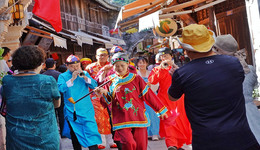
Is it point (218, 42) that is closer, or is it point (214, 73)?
point (214, 73)

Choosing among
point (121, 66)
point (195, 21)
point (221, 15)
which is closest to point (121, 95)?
point (121, 66)

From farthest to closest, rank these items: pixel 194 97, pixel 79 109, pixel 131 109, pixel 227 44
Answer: pixel 79 109 → pixel 131 109 → pixel 227 44 → pixel 194 97

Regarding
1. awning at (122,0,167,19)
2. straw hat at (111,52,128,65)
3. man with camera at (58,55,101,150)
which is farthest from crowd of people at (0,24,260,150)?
awning at (122,0,167,19)

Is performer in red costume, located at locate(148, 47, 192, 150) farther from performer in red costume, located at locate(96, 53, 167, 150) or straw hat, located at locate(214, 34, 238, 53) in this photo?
straw hat, located at locate(214, 34, 238, 53)

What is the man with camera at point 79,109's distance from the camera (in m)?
6.29

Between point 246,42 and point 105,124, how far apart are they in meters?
4.65

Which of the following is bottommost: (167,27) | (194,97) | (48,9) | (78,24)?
(194,97)

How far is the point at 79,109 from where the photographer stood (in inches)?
253

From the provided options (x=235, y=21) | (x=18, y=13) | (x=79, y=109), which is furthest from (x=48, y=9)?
(x=235, y=21)

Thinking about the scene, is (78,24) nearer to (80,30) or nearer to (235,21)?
(80,30)

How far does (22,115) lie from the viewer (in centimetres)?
356

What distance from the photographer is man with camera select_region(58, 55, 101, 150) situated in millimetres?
6285

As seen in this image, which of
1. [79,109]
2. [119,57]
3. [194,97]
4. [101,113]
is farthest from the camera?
[101,113]

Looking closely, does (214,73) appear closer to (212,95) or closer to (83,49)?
(212,95)
